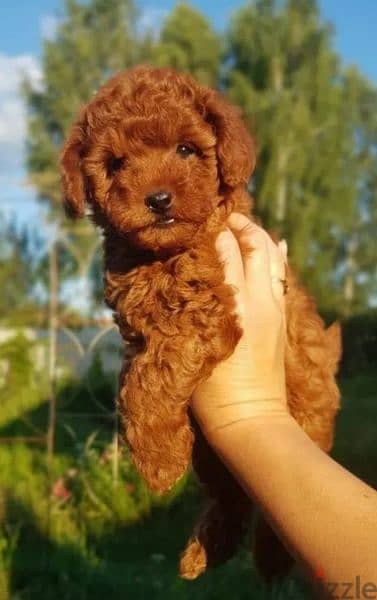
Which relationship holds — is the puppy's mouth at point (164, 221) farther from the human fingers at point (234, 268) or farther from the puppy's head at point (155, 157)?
the human fingers at point (234, 268)

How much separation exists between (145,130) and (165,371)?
790 millimetres

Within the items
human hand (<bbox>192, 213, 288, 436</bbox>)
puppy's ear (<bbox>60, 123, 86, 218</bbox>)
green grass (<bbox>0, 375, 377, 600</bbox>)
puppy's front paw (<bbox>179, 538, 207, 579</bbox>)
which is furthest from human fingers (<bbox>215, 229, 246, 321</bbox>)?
green grass (<bbox>0, 375, 377, 600</bbox>)

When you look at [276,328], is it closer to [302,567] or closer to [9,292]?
[302,567]

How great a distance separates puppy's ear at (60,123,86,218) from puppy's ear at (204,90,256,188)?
471mm

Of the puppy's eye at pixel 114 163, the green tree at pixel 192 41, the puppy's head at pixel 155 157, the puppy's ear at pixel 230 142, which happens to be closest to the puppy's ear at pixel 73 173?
the puppy's head at pixel 155 157

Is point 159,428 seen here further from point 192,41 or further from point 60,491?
point 192,41

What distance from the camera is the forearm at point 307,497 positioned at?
1.55 metres

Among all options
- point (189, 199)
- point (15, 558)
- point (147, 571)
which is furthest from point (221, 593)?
point (189, 199)

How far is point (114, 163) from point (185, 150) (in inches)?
9.6

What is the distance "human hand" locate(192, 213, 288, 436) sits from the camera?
221cm

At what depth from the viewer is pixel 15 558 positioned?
583 centimetres

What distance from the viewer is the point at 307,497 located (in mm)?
1711

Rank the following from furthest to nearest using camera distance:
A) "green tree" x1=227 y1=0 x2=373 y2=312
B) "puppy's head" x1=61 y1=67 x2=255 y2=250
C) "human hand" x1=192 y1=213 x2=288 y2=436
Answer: "green tree" x1=227 y1=0 x2=373 y2=312 → "puppy's head" x1=61 y1=67 x2=255 y2=250 → "human hand" x1=192 y1=213 x2=288 y2=436

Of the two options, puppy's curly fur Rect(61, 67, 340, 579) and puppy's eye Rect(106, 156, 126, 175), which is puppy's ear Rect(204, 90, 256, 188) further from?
puppy's eye Rect(106, 156, 126, 175)
